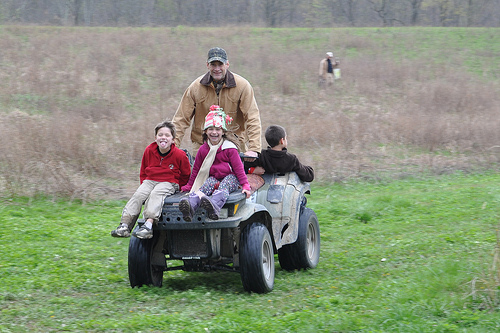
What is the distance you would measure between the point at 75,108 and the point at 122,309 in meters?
15.2

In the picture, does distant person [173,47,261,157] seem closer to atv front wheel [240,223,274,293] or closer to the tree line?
atv front wheel [240,223,274,293]

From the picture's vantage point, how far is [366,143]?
53.6 feet

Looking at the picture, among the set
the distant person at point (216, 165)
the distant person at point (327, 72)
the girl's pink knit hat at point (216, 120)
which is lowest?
the distant person at point (216, 165)

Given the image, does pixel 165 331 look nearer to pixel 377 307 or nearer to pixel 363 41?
pixel 377 307

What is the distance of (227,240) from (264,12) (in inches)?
1636

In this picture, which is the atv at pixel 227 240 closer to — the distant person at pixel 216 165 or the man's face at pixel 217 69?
the distant person at pixel 216 165

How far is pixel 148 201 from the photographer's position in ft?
19.3

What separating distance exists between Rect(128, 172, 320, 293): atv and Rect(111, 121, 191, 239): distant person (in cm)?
16

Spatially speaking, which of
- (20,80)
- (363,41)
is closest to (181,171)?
(20,80)

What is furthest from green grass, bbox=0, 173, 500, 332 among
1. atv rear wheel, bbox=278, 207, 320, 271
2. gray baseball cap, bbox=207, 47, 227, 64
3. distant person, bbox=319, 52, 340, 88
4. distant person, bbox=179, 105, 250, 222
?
distant person, bbox=319, 52, 340, 88

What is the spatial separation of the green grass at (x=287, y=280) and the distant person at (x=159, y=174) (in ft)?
2.74

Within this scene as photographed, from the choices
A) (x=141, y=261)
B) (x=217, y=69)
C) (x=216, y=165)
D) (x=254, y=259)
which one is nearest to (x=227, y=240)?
(x=254, y=259)

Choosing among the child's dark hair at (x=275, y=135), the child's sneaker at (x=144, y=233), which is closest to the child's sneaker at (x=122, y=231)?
the child's sneaker at (x=144, y=233)

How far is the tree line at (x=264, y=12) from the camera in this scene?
39350 mm
